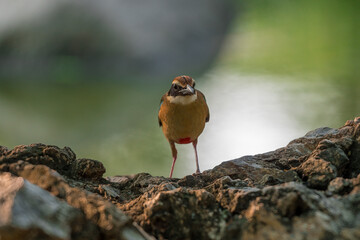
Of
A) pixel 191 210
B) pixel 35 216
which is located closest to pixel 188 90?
pixel 191 210

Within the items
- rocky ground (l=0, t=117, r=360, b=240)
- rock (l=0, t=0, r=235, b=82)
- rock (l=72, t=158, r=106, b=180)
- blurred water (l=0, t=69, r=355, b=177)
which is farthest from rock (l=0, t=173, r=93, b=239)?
rock (l=0, t=0, r=235, b=82)

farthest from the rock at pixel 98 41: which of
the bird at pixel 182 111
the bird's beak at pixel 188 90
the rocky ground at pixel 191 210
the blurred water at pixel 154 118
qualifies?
the rocky ground at pixel 191 210

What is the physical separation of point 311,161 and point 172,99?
87 centimetres

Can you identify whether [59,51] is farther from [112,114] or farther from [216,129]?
[216,129]

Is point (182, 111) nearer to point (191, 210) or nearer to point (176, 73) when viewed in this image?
point (191, 210)

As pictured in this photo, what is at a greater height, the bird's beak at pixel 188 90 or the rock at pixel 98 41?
the rock at pixel 98 41

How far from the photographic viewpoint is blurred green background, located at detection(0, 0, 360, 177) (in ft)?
8.69

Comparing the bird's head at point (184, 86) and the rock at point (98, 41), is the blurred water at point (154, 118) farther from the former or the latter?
the bird's head at point (184, 86)

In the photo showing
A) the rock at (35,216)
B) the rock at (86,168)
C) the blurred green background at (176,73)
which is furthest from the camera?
the blurred green background at (176,73)

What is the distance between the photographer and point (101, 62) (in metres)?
3.23

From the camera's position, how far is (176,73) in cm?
320

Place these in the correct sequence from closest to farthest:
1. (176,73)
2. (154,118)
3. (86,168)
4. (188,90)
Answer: (86,168) < (188,90) < (154,118) < (176,73)

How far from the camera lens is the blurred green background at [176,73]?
265cm

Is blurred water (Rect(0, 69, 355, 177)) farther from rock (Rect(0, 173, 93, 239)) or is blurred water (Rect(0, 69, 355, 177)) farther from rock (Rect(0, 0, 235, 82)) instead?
rock (Rect(0, 173, 93, 239))
